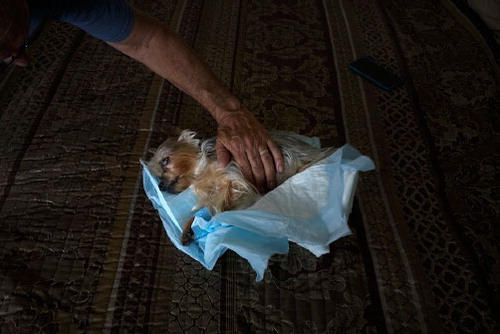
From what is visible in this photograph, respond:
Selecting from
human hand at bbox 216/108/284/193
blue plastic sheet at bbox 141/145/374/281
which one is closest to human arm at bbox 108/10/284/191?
human hand at bbox 216/108/284/193

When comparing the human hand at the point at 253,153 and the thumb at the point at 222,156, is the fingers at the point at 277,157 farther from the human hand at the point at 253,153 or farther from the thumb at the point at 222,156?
the thumb at the point at 222,156

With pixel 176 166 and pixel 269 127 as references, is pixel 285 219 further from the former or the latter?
pixel 269 127

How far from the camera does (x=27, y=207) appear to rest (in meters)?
0.99

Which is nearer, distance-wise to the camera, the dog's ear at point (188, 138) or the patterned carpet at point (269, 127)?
the patterned carpet at point (269, 127)

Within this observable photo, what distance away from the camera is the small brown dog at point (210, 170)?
95 cm

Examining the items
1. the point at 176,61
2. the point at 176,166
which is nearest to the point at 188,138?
the point at 176,166

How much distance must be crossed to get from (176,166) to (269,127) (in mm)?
402

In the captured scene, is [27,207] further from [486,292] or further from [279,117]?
[486,292]

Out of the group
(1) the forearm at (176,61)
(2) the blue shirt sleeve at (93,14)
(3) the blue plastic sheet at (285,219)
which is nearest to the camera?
(3) the blue plastic sheet at (285,219)

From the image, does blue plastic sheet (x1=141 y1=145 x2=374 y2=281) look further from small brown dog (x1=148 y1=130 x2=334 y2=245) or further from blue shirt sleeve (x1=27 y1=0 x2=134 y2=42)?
blue shirt sleeve (x1=27 y1=0 x2=134 y2=42)

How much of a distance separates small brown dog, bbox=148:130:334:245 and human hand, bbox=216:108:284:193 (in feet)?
0.07

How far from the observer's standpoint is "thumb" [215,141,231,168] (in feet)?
3.12

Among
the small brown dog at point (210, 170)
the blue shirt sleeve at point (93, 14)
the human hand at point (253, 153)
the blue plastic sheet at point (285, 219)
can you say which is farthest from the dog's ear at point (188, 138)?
the blue shirt sleeve at point (93, 14)

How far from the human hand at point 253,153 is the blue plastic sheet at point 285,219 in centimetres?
8
